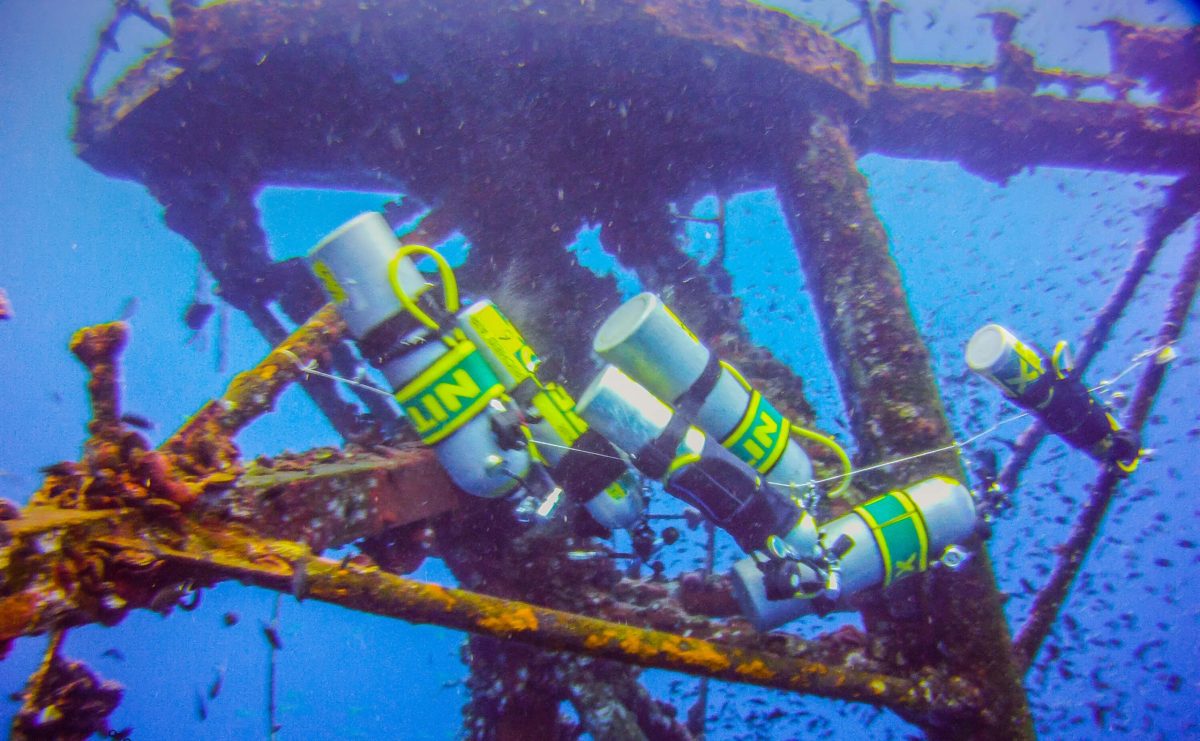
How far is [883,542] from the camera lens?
3.54m

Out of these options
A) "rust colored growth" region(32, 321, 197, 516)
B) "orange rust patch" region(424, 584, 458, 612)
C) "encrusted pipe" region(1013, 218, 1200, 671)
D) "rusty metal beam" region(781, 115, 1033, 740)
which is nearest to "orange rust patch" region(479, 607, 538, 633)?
"orange rust patch" region(424, 584, 458, 612)

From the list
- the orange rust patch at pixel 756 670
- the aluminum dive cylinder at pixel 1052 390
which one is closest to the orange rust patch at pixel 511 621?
the orange rust patch at pixel 756 670

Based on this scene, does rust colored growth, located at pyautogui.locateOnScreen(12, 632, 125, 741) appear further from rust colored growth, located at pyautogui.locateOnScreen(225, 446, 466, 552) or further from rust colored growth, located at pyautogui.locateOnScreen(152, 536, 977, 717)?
rust colored growth, located at pyautogui.locateOnScreen(225, 446, 466, 552)

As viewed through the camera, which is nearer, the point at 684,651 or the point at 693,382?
the point at 684,651

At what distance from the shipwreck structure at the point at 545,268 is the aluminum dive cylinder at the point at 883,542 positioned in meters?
0.21

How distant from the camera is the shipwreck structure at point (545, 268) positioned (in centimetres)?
228

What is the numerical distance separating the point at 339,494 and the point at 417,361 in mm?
843

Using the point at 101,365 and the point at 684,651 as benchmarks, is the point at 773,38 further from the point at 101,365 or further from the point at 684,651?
the point at 101,365

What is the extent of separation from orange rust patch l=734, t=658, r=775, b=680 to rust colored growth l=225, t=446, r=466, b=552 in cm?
202

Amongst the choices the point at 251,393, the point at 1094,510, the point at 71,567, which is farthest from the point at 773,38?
the point at 71,567

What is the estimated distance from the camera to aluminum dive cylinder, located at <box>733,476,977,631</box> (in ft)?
11.5

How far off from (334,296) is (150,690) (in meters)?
74.5

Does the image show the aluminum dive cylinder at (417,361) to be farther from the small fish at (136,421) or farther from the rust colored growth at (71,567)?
the rust colored growth at (71,567)

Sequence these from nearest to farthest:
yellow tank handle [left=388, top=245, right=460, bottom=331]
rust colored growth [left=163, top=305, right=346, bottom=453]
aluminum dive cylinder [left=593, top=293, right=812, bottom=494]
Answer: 1. rust colored growth [left=163, top=305, right=346, bottom=453]
2. yellow tank handle [left=388, top=245, right=460, bottom=331]
3. aluminum dive cylinder [left=593, top=293, right=812, bottom=494]
